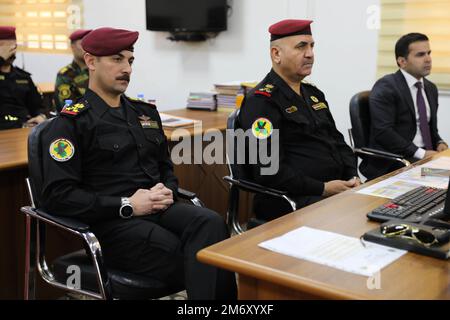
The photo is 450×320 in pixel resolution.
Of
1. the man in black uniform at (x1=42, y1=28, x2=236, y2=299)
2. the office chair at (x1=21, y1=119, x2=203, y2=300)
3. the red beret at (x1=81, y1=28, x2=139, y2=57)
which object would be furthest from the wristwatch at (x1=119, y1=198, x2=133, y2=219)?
the red beret at (x1=81, y1=28, x2=139, y2=57)

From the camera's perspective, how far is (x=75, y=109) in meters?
2.04

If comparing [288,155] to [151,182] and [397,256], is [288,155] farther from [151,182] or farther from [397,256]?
[397,256]

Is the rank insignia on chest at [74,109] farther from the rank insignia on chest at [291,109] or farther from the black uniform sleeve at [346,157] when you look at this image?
the black uniform sleeve at [346,157]

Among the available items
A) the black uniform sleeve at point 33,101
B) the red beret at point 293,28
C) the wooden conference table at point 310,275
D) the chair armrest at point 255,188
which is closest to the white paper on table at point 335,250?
the wooden conference table at point 310,275

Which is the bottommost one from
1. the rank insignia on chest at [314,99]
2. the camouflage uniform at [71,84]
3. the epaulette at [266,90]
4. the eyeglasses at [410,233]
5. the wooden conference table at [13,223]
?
the wooden conference table at [13,223]

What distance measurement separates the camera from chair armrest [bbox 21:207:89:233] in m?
1.77

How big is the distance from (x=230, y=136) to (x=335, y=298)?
1321 mm

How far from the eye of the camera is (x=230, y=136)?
237 cm

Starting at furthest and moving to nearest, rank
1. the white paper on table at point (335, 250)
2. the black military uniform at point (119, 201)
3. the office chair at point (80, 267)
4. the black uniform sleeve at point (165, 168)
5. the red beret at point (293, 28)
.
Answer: the red beret at point (293, 28)
the black uniform sleeve at point (165, 168)
the black military uniform at point (119, 201)
the office chair at point (80, 267)
the white paper on table at point (335, 250)

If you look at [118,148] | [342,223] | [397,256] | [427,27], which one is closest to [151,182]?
[118,148]

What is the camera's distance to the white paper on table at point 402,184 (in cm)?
190

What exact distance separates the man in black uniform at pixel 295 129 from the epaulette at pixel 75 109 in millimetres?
675

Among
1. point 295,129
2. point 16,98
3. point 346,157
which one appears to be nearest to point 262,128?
point 295,129

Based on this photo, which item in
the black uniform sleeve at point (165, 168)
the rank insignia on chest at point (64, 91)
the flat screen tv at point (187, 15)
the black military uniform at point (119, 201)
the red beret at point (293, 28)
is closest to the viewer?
the black military uniform at point (119, 201)
